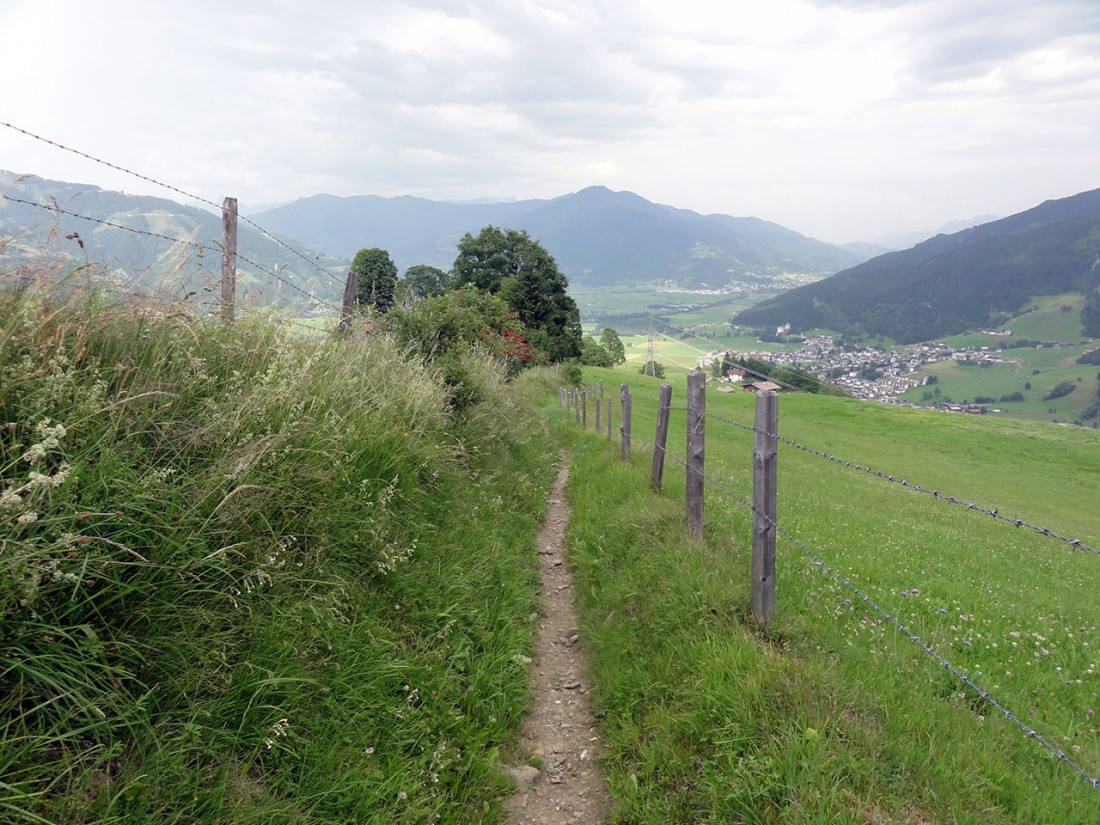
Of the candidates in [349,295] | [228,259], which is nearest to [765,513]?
[228,259]

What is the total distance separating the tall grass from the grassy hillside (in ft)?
4.39

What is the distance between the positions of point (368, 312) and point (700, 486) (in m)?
6.94

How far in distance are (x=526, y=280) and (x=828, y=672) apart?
57569 millimetres

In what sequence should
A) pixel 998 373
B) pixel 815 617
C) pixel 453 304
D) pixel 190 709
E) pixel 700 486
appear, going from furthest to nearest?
1. pixel 998 373
2. pixel 453 304
3. pixel 700 486
4. pixel 815 617
5. pixel 190 709

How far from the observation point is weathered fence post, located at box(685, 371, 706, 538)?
7258mm

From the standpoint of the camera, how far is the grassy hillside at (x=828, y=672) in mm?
3705

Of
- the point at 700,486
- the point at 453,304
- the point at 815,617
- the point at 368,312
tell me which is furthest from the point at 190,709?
the point at 453,304

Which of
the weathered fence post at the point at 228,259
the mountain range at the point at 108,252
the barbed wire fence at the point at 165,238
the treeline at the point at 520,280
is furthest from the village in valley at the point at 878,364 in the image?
the mountain range at the point at 108,252

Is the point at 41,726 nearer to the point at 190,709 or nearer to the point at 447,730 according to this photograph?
the point at 190,709

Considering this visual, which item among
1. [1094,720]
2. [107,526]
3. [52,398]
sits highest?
[52,398]

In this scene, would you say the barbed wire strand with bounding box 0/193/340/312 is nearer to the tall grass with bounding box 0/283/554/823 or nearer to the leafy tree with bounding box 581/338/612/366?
the tall grass with bounding box 0/283/554/823

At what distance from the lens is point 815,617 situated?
5.69m

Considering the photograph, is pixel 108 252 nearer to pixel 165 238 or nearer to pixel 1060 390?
pixel 165 238

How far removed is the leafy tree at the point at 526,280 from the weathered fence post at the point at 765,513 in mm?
50527
